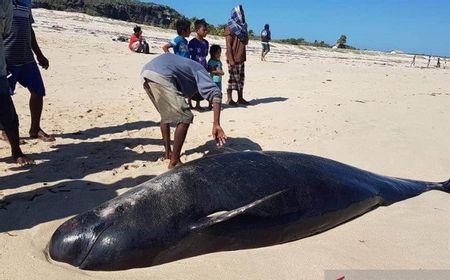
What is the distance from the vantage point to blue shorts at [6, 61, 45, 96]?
5703 millimetres

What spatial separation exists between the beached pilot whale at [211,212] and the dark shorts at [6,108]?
2.11 meters

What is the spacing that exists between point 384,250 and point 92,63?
39.7 ft

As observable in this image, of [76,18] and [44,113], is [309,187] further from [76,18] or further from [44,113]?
[76,18]

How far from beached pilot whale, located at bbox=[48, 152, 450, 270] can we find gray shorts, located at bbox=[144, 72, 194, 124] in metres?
1.44

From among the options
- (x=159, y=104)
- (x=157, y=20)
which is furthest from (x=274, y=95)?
(x=157, y=20)

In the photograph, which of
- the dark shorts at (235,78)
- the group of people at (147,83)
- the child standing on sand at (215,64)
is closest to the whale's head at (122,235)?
the group of people at (147,83)

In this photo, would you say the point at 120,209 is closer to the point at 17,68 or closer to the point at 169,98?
the point at 169,98

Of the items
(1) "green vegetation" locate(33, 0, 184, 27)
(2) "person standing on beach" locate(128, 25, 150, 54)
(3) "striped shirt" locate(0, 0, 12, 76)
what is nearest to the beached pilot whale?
(3) "striped shirt" locate(0, 0, 12, 76)

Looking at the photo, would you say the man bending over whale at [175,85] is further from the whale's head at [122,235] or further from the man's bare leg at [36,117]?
the whale's head at [122,235]

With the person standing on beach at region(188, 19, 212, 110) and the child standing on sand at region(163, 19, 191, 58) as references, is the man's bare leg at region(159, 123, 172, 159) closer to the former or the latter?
the child standing on sand at region(163, 19, 191, 58)

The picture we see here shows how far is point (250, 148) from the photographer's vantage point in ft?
21.0

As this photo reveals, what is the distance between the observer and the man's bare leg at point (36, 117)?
6117mm

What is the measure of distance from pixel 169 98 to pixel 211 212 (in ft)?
7.23

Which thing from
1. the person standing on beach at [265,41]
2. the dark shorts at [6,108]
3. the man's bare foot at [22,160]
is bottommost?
the man's bare foot at [22,160]
